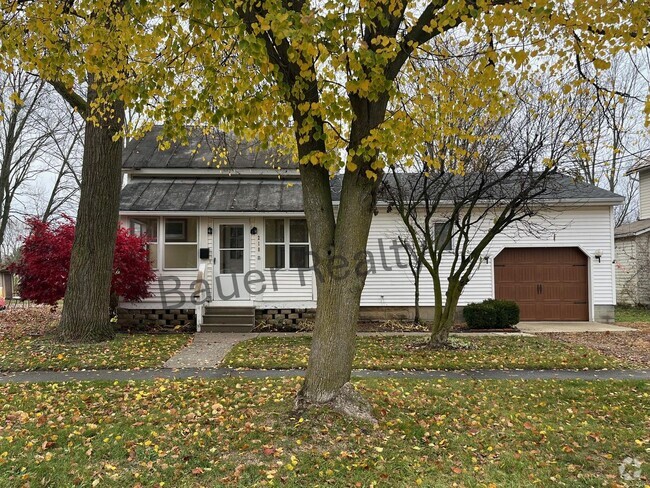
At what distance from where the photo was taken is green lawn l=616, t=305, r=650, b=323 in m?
14.8

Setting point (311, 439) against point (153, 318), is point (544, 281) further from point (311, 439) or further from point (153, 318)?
point (311, 439)

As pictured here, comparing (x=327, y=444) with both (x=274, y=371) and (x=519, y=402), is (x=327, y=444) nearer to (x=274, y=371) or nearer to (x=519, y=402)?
(x=519, y=402)

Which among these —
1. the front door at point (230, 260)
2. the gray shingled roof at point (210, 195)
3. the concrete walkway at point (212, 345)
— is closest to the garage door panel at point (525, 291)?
the concrete walkway at point (212, 345)

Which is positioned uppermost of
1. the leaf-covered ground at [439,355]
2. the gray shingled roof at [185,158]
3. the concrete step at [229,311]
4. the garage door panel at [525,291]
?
the gray shingled roof at [185,158]

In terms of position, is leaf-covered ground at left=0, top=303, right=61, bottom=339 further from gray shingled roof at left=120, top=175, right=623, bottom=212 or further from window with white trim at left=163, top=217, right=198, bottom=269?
gray shingled roof at left=120, top=175, right=623, bottom=212

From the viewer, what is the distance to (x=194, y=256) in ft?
41.5

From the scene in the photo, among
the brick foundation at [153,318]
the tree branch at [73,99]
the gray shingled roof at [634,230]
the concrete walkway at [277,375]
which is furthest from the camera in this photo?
the gray shingled roof at [634,230]

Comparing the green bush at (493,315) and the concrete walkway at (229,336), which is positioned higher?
the green bush at (493,315)

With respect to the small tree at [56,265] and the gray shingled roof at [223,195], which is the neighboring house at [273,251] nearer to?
the gray shingled roof at [223,195]

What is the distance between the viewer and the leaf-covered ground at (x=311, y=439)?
3615 millimetres

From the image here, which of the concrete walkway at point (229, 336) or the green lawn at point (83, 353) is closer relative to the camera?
the green lawn at point (83, 353)

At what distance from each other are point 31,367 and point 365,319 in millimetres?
8702

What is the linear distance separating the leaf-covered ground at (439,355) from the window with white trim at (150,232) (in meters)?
4.42

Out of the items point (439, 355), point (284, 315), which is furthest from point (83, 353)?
point (439, 355)
